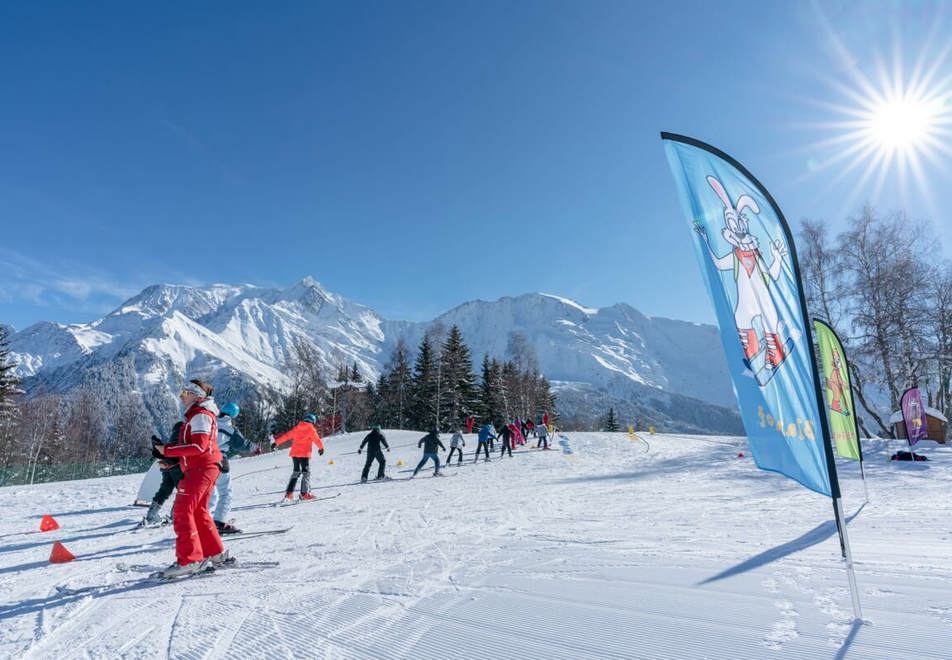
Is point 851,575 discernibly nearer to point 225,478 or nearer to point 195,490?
point 195,490

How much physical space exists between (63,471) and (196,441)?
26.8m

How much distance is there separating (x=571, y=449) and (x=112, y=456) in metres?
72.6

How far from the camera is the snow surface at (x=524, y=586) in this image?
8.37ft

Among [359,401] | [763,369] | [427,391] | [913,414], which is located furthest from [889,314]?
[359,401]

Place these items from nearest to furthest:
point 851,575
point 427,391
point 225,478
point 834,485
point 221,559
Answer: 1. point 851,575
2. point 834,485
3. point 221,559
4. point 225,478
5. point 427,391

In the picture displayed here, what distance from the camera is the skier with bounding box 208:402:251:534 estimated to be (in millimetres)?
6488

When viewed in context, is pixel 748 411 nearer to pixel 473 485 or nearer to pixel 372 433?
pixel 473 485

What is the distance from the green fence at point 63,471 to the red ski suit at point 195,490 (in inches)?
904

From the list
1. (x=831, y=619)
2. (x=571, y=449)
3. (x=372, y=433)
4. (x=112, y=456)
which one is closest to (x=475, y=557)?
(x=831, y=619)

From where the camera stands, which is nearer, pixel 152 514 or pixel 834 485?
pixel 834 485

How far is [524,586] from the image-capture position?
3504 millimetres

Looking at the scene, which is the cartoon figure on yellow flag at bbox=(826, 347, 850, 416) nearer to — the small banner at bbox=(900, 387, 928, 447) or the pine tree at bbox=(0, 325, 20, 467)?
the small banner at bbox=(900, 387, 928, 447)

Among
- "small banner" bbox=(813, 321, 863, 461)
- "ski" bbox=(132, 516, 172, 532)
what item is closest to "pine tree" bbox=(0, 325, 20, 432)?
"ski" bbox=(132, 516, 172, 532)

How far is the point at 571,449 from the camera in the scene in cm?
2080
